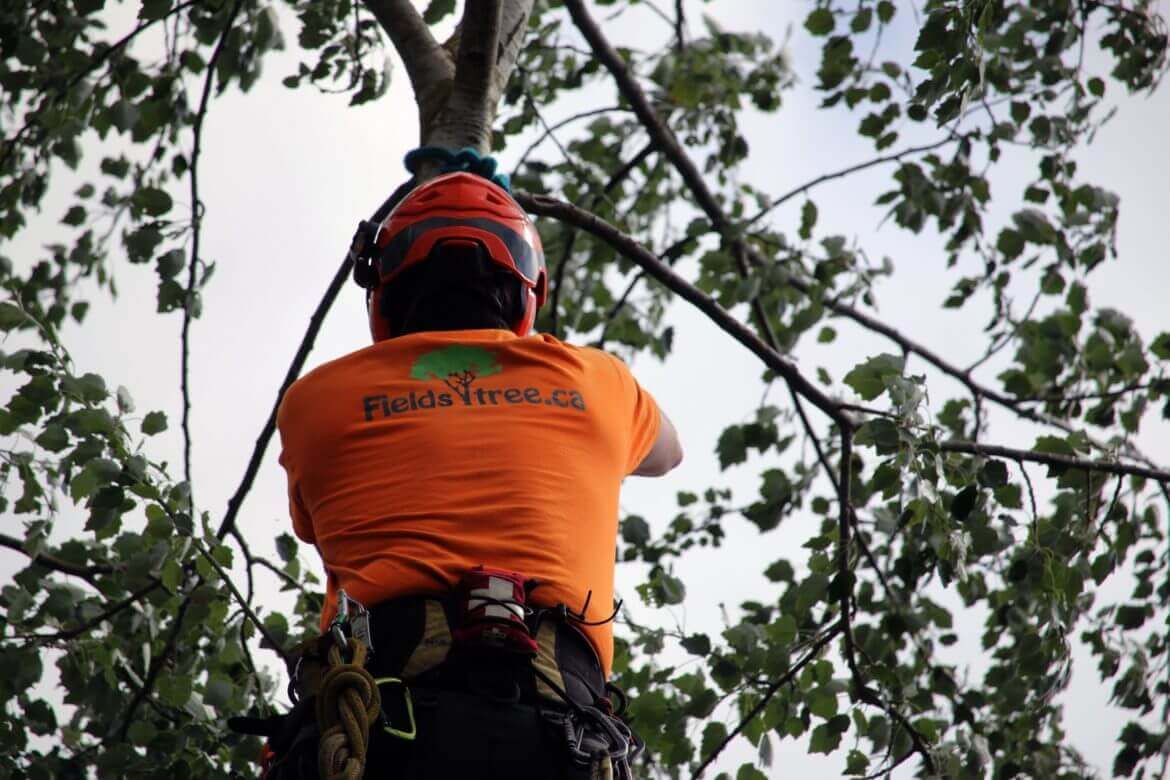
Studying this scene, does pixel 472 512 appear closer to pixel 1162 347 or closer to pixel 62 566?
pixel 62 566

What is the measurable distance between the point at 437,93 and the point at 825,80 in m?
A: 2.20

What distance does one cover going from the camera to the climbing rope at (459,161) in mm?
3463

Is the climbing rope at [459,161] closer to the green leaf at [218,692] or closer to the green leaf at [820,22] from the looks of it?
the green leaf at [218,692]

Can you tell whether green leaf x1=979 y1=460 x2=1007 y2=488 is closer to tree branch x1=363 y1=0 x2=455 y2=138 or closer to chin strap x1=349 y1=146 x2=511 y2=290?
chin strap x1=349 y1=146 x2=511 y2=290

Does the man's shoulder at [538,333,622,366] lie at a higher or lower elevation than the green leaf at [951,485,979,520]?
higher

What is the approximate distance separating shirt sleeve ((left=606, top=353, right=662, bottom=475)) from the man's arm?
6 centimetres

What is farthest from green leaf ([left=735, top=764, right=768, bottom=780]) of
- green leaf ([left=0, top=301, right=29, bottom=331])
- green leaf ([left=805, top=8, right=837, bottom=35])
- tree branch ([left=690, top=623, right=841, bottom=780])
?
green leaf ([left=805, top=8, right=837, bottom=35])

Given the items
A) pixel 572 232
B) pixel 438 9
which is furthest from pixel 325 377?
pixel 572 232

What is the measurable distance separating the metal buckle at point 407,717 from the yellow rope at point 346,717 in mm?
35

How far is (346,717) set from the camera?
2.26 m

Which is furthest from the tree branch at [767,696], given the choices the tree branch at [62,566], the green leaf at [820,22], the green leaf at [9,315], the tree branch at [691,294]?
the green leaf at [820,22]

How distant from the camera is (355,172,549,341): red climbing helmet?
3.11 m

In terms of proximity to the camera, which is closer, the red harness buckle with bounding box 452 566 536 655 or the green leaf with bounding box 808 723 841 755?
the red harness buckle with bounding box 452 566 536 655

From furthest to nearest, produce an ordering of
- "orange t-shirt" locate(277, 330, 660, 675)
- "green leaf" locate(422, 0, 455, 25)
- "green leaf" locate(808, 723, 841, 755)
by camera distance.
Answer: "green leaf" locate(422, 0, 455, 25) → "green leaf" locate(808, 723, 841, 755) → "orange t-shirt" locate(277, 330, 660, 675)
